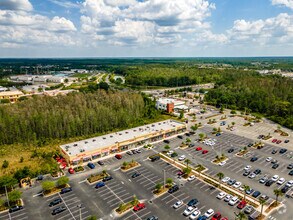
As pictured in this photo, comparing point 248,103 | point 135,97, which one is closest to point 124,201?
point 135,97

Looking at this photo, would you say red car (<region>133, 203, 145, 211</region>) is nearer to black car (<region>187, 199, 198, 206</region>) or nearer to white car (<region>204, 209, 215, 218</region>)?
black car (<region>187, 199, 198, 206</region>)

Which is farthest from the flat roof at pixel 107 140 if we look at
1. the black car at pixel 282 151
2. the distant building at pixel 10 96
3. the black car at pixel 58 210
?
the distant building at pixel 10 96

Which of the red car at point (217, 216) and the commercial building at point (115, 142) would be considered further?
the commercial building at point (115, 142)

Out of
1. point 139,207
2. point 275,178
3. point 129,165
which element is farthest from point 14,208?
point 275,178

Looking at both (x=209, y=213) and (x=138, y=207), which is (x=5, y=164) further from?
(x=209, y=213)

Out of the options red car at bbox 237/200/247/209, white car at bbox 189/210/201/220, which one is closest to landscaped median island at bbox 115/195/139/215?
white car at bbox 189/210/201/220

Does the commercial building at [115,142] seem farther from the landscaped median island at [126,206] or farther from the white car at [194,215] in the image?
the white car at [194,215]

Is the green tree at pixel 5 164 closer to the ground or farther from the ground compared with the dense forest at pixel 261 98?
closer to the ground
